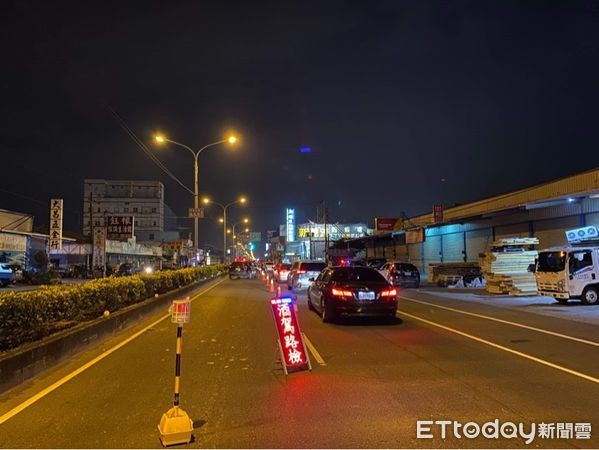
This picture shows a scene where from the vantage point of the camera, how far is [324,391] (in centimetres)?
695

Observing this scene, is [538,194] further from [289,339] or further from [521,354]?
[289,339]

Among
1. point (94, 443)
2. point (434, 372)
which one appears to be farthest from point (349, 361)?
point (94, 443)

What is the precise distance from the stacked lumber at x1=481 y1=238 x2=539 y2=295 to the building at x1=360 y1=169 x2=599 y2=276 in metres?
1.27

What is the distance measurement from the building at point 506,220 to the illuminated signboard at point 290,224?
77.7 m

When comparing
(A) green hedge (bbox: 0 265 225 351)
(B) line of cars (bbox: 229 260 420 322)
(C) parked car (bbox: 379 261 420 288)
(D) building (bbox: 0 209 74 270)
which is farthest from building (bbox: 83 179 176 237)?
(B) line of cars (bbox: 229 260 420 322)

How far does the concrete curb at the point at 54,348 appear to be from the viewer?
23.8 feet

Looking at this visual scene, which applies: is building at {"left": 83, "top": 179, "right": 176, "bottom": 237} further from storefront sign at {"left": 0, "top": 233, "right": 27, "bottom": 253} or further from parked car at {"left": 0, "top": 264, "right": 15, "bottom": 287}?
parked car at {"left": 0, "top": 264, "right": 15, "bottom": 287}

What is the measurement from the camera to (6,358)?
7.17 m

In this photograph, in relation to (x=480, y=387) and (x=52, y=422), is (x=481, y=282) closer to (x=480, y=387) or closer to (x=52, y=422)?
(x=480, y=387)

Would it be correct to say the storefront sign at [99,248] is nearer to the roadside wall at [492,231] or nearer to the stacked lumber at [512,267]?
the stacked lumber at [512,267]

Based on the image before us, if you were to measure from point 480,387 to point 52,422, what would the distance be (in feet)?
17.8

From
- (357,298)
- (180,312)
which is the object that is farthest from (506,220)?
(180,312)

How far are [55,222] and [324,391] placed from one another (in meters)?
35.8

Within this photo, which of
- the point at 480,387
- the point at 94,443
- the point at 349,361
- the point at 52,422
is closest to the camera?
the point at 94,443
